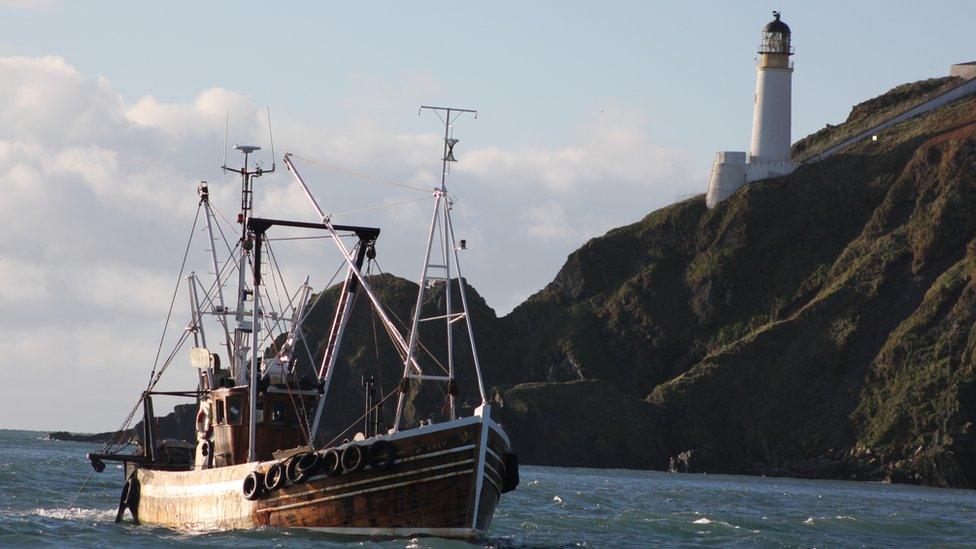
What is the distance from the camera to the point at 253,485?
157ft

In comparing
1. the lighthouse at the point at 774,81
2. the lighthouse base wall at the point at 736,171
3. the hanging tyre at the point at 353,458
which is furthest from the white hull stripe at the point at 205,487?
the lighthouse base wall at the point at 736,171

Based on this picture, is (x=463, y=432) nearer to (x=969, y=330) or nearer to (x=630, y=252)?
(x=969, y=330)

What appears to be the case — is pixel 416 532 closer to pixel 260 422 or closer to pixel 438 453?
pixel 438 453

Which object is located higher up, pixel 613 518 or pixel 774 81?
pixel 774 81

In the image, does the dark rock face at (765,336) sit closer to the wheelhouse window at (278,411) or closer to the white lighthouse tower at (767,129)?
the white lighthouse tower at (767,129)

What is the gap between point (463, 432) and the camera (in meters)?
44.6

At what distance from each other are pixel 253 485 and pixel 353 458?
398 cm

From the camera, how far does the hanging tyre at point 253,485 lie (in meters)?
47.5

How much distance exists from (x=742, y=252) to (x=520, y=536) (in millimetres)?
111750

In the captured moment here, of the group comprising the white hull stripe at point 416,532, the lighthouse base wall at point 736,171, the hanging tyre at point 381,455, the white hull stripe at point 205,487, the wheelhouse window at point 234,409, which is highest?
the lighthouse base wall at point 736,171

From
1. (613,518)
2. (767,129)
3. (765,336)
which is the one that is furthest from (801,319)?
(613,518)

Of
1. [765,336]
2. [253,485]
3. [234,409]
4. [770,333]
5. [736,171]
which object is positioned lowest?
[253,485]

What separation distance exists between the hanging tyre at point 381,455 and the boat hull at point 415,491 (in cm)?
11

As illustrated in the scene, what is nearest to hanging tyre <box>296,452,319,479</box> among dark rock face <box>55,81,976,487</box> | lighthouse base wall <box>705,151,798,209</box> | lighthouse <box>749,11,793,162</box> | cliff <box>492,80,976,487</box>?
cliff <box>492,80,976,487</box>
